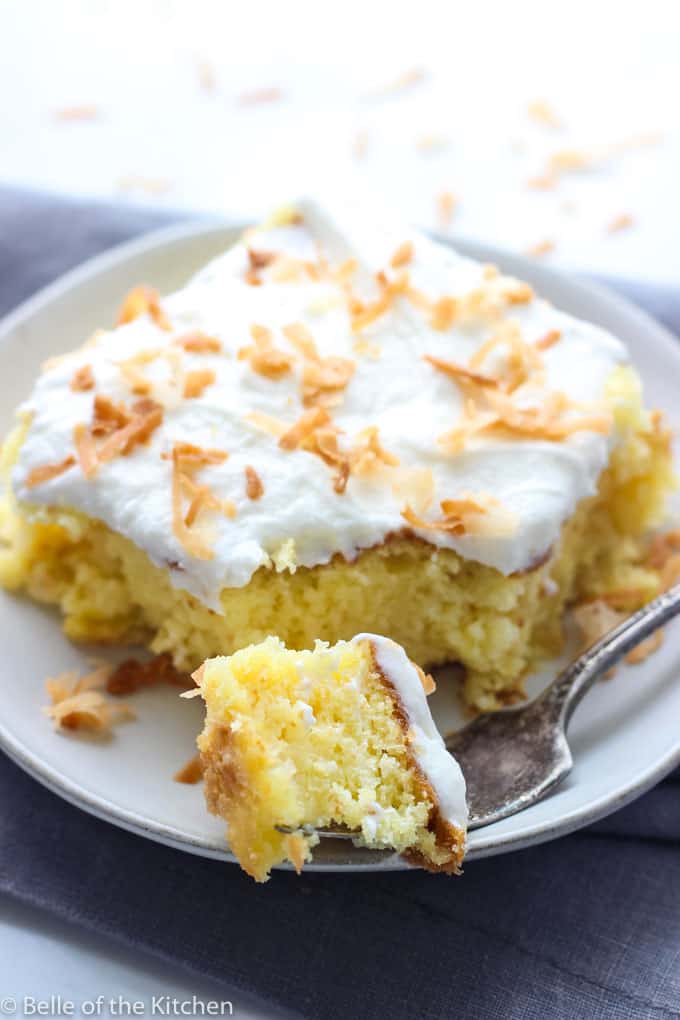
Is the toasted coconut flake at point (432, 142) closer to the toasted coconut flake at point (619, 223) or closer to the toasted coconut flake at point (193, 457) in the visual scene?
the toasted coconut flake at point (619, 223)

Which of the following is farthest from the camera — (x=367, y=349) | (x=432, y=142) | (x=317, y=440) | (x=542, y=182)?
(x=432, y=142)

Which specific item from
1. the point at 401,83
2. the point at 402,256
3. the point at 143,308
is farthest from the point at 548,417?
the point at 401,83

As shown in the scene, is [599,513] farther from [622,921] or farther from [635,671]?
[622,921]

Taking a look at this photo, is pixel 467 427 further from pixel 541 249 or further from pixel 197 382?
pixel 541 249

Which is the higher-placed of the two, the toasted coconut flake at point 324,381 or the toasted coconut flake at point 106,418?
the toasted coconut flake at point 324,381

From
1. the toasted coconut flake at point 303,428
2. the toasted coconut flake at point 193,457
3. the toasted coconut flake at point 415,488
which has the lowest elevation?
the toasted coconut flake at point 415,488

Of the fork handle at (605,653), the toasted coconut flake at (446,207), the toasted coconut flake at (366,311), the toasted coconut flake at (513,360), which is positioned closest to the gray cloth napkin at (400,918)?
the fork handle at (605,653)

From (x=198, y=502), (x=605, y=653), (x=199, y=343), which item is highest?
(x=199, y=343)
